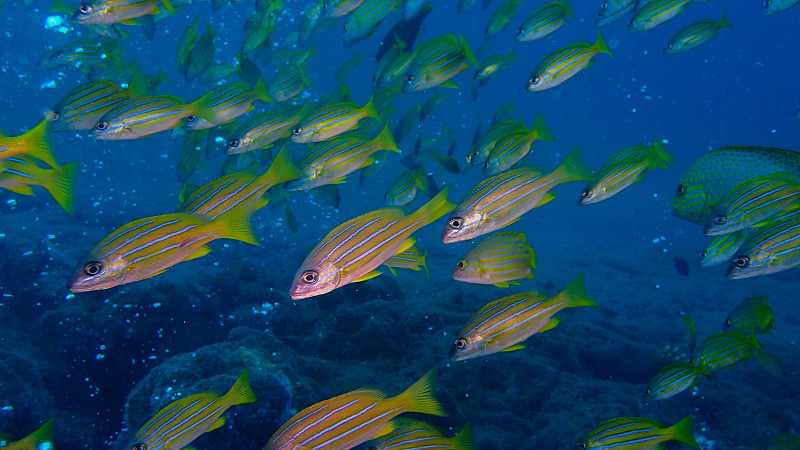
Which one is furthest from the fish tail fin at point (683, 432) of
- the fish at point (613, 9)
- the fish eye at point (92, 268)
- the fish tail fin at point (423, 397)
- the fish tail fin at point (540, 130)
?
the fish at point (613, 9)

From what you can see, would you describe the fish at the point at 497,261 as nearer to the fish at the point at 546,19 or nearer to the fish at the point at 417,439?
the fish at the point at 417,439

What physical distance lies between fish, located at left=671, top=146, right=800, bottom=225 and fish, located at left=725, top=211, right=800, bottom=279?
0.45m

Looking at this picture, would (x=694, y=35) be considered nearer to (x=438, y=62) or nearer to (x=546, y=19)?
(x=546, y=19)

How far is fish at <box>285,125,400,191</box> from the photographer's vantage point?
4.37m

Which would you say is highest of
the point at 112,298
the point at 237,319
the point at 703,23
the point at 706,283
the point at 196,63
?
the point at 196,63

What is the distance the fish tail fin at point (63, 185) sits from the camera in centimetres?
312

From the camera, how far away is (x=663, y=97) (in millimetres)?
108000

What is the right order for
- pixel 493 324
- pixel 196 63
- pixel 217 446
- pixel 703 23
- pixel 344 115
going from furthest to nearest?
1. pixel 196 63
2. pixel 703 23
3. pixel 344 115
4. pixel 217 446
5. pixel 493 324

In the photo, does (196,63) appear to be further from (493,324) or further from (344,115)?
(493,324)

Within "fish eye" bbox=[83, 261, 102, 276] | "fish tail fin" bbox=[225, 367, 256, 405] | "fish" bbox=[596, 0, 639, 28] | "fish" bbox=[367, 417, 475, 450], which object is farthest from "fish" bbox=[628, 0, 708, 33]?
"fish eye" bbox=[83, 261, 102, 276]

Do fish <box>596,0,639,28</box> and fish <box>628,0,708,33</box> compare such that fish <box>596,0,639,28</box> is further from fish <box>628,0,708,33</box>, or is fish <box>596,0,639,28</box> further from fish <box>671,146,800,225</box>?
fish <box>671,146,800,225</box>

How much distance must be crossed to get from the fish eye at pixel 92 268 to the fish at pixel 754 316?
6103 millimetres

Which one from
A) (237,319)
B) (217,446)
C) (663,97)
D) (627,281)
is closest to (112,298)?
(237,319)

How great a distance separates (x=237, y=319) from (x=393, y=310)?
3.27 metres
